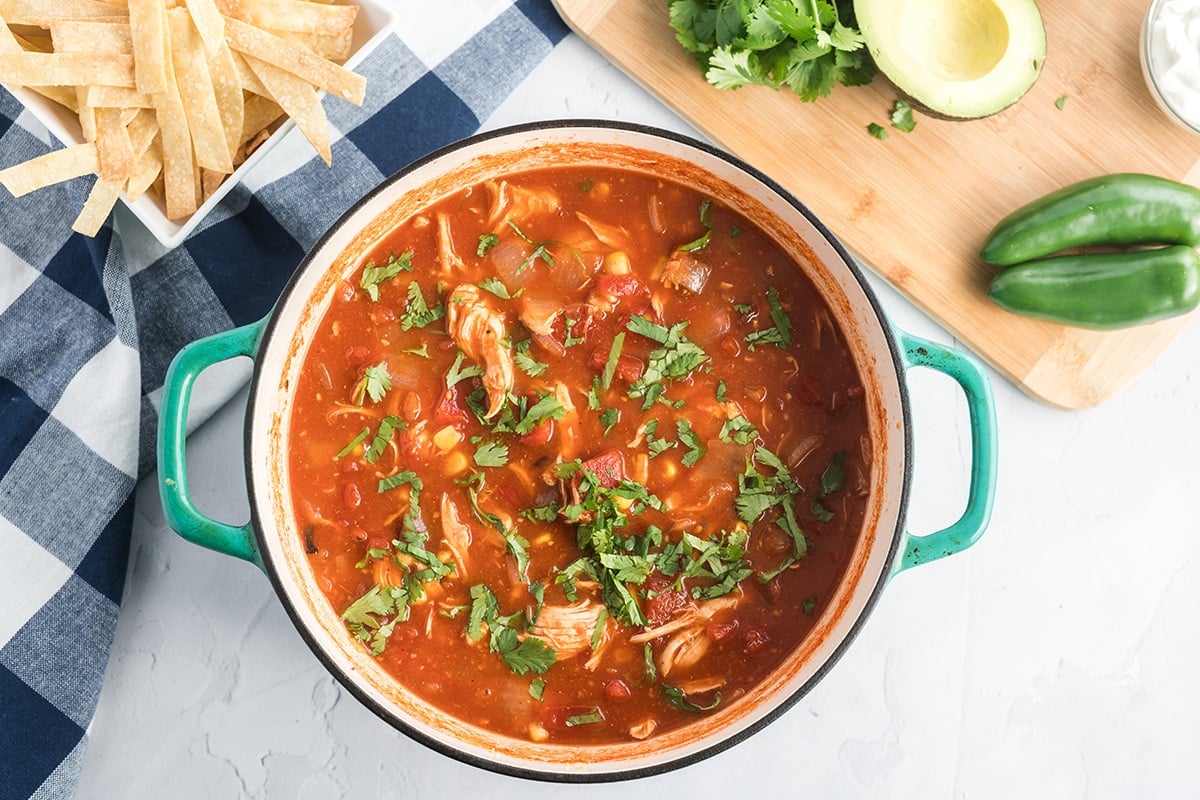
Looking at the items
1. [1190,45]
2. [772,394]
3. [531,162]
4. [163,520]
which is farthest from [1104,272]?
[163,520]

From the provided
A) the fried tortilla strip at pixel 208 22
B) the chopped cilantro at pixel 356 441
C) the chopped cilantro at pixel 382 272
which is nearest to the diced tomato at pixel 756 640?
the chopped cilantro at pixel 356 441

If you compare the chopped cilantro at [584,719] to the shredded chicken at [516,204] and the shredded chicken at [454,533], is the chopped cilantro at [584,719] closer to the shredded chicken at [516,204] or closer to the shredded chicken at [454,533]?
the shredded chicken at [454,533]

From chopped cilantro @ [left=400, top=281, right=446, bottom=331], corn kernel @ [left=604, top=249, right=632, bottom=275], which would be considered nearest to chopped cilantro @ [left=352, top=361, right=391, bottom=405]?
chopped cilantro @ [left=400, top=281, right=446, bottom=331]

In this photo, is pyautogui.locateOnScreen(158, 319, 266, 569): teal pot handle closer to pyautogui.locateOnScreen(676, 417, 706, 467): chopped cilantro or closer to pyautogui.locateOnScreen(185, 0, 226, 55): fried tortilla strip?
pyautogui.locateOnScreen(185, 0, 226, 55): fried tortilla strip

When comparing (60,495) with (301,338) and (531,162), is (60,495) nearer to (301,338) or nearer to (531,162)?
(301,338)

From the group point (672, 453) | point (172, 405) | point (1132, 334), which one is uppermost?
point (172, 405)

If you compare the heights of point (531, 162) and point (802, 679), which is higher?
point (531, 162)
